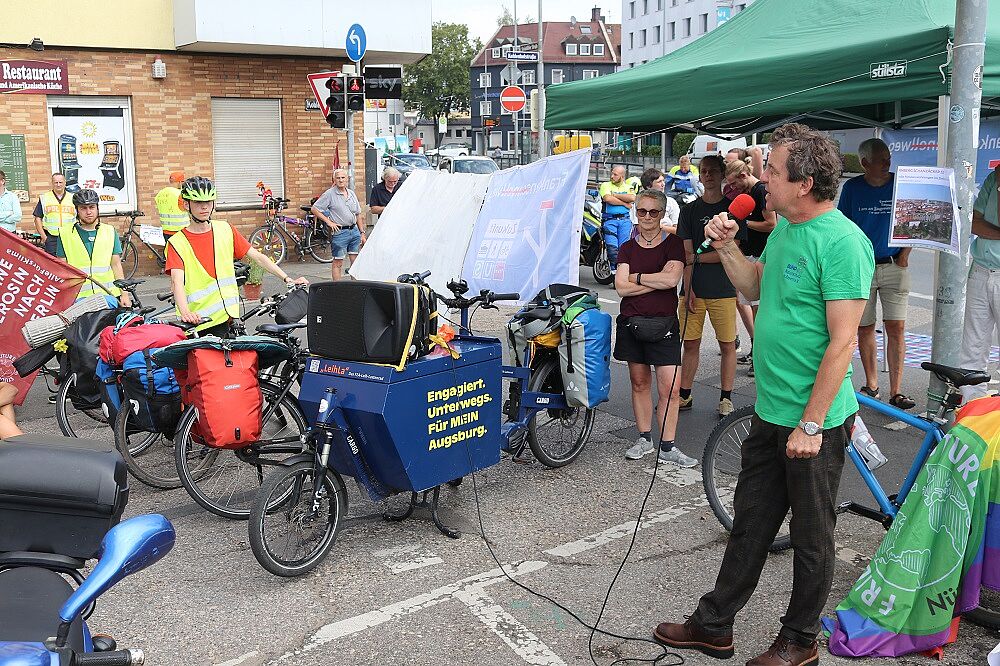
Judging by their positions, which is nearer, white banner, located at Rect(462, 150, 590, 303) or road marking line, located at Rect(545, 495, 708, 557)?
road marking line, located at Rect(545, 495, 708, 557)

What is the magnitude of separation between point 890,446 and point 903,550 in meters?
2.82

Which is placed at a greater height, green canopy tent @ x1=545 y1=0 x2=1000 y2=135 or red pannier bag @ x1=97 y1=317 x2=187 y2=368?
green canopy tent @ x1=545 y1=0 x2=1000 y2=135

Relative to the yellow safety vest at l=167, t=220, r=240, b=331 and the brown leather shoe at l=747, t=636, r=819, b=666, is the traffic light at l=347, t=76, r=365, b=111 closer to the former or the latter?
the yellow safety vest at l=167, t=220, r=240, b=331

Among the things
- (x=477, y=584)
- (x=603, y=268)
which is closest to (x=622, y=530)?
(x=477, y=584)

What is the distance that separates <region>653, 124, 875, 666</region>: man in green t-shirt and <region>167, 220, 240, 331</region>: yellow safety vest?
145 inches

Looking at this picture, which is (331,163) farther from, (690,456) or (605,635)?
(605,635)

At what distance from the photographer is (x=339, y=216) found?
536 inches

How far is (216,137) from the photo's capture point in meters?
16.8

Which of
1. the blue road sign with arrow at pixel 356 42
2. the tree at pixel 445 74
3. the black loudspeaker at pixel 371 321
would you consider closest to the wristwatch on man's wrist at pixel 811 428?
the black loudspeaker at pixel 371 321

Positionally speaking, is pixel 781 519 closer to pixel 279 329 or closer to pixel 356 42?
pixel 279 329

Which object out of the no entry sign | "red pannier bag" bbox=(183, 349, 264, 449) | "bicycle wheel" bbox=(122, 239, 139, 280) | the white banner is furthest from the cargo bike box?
the no entry sign

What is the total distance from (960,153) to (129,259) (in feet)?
45.2

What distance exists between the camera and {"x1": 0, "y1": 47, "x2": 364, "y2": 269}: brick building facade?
1500cm

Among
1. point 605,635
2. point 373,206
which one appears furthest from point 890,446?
point 373,206
